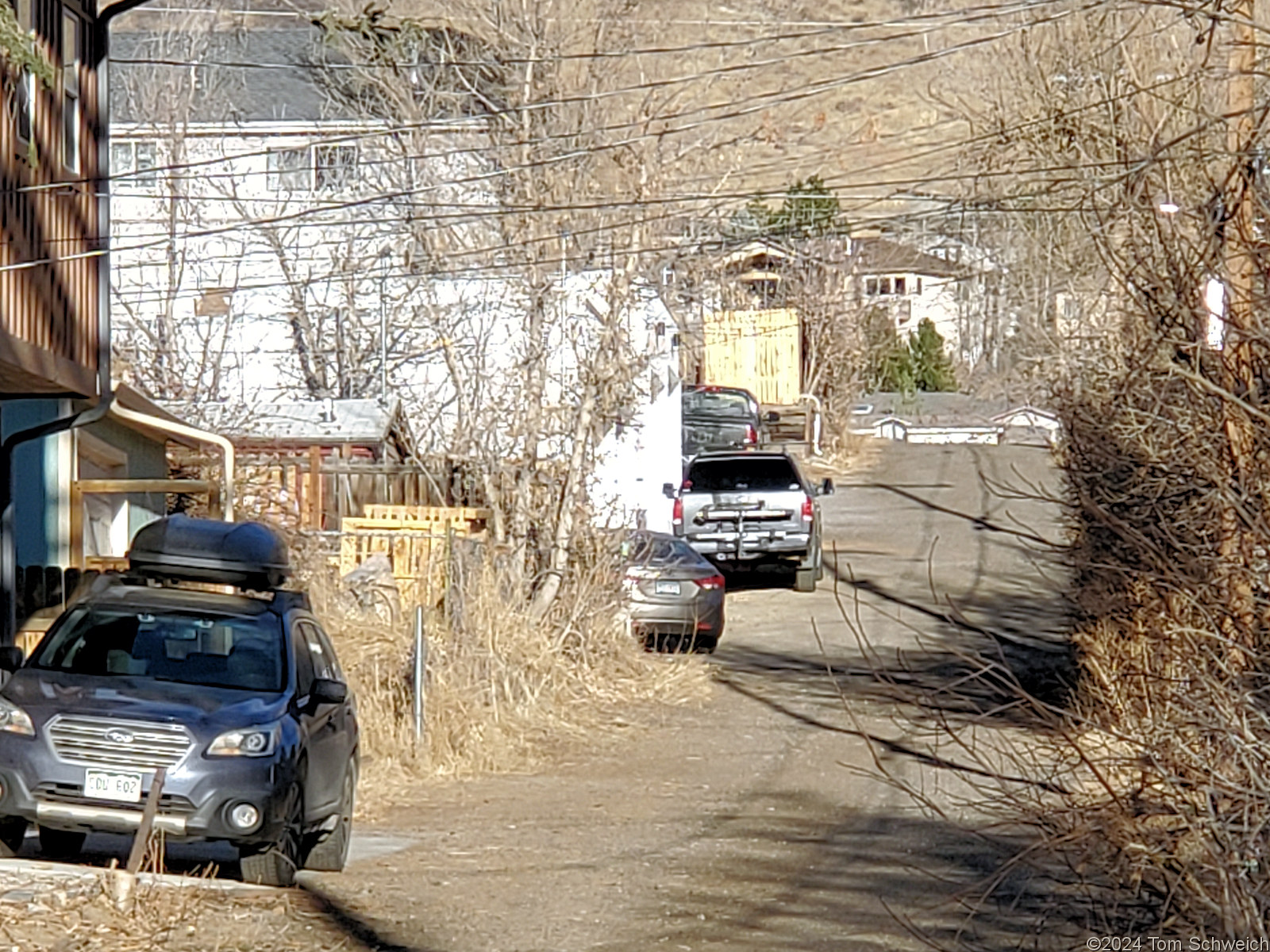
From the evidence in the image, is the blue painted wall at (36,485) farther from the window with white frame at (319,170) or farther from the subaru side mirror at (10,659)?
the window with white frame at (319,170)

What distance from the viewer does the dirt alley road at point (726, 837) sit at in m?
10.7

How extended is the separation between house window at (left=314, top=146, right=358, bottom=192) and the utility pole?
78.1 ft

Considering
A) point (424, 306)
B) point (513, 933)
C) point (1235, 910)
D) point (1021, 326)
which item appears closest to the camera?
point (1235, 910)

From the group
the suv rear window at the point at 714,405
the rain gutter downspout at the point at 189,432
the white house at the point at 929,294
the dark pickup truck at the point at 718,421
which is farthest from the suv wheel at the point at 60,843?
the suv rear window at the point at 714,405

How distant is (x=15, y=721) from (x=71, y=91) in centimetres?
635

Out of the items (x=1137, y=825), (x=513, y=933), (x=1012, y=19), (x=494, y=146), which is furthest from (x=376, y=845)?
(x=1012, y=19)

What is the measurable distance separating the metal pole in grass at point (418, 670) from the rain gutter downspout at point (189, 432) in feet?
7.62

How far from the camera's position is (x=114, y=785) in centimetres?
1106

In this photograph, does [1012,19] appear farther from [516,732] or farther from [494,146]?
[516,732]

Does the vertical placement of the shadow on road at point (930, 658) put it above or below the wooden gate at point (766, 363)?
below

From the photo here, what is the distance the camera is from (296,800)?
38.3ft

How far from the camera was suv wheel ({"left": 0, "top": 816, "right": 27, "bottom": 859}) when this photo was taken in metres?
11.4

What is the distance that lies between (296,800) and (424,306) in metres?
13.3

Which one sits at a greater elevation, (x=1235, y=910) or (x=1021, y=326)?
(x=1021, y=326)
